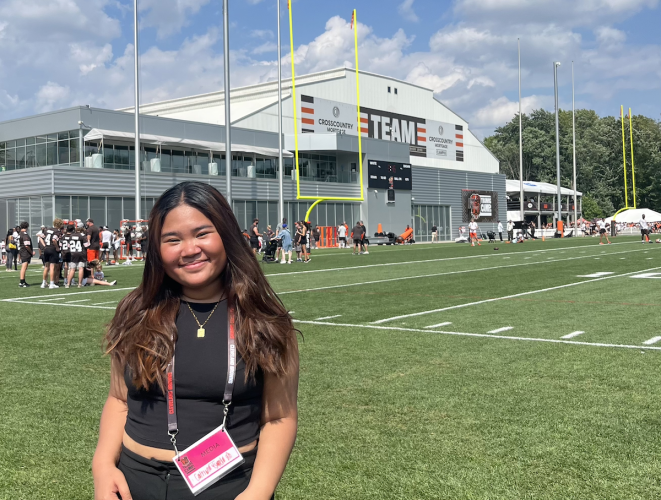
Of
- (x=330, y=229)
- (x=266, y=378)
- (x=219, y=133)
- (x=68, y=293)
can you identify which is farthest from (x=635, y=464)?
(x=330, y=229)

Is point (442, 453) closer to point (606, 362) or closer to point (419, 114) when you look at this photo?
point (606, 362)

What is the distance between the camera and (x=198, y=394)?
2236 millimetres

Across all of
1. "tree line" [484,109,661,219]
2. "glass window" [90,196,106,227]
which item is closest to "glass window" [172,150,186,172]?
"glass window" [90,196,106,227]

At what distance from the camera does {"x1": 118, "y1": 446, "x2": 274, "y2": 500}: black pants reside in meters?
2.21

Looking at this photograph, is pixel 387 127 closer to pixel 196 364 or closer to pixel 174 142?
pixel 174 142

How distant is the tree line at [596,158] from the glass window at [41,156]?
67.2 m

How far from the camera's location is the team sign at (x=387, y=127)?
5738 cm

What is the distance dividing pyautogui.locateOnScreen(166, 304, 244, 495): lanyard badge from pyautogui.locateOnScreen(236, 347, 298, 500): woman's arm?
0.09 meters

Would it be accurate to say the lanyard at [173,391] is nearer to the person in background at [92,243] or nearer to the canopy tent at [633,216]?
the person in background at [92,243]

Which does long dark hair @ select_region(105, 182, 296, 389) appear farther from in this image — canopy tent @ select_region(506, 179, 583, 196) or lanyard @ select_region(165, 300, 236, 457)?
canopy tent @ select_region(506, 179, 583, 196)

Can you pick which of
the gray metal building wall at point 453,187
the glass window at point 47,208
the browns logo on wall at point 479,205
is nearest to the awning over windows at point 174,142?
the glass window at point 47,208

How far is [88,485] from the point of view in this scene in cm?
445

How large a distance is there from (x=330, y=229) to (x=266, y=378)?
2017 inches

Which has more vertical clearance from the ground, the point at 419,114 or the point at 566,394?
the point at 419,114
